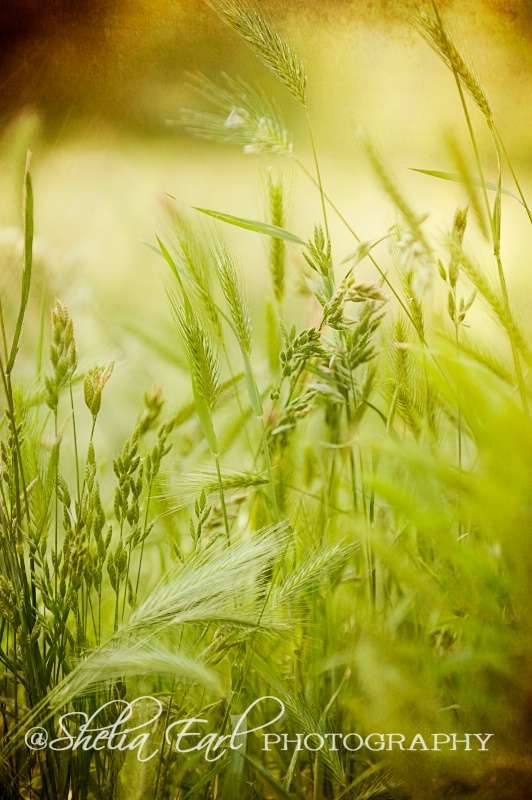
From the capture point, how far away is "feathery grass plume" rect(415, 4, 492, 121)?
2.10 ft

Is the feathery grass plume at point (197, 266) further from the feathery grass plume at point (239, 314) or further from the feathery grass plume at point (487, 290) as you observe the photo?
the feathery grass plume at point (487, 290)

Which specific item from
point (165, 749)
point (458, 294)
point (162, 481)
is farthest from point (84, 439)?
point (458, 294)

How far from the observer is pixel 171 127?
2.31ft

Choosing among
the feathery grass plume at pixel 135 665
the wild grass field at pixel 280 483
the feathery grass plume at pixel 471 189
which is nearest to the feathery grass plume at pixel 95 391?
the wild grass field at pixel 280 483

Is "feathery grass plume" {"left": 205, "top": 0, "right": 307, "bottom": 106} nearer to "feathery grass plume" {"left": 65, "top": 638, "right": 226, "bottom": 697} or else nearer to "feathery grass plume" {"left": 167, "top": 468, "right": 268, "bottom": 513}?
"feathery grass plume" {"left": 167, "top": 468, "right": 268, "bottom": 513}

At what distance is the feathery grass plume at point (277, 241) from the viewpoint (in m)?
0.66

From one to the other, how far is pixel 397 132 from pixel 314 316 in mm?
231

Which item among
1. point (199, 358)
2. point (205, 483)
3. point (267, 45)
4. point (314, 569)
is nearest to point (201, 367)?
point (199, 358)

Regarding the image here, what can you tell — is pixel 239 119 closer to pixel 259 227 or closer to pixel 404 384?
pixel 259 227

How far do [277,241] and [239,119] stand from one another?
0.14 metres

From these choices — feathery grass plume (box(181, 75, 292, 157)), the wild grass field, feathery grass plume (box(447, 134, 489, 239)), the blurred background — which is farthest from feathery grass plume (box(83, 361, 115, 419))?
feathery grass plume (box(447, 134, 489, 239))

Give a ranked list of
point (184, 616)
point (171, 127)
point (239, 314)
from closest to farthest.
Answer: point (184, 616) → point (239, 314) → point (171, 127)

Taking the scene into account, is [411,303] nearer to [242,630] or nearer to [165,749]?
[242,630]

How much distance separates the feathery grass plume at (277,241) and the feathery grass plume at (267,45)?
0.09 meters
